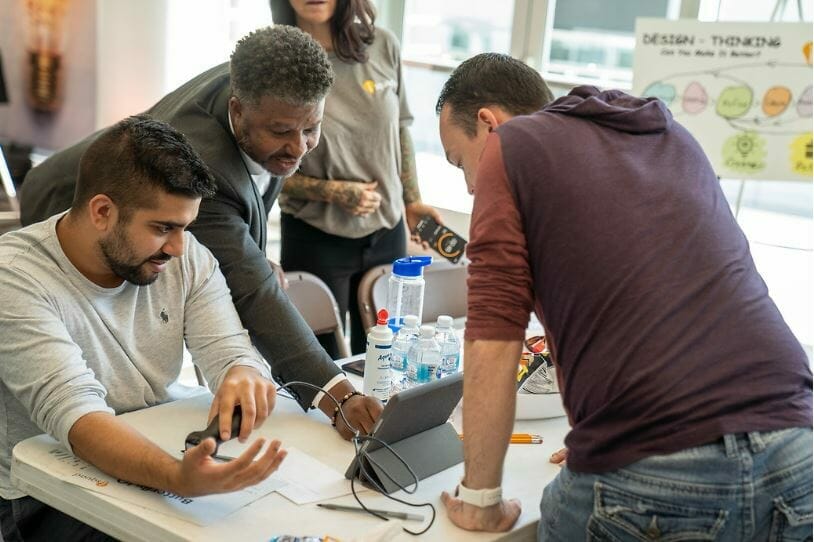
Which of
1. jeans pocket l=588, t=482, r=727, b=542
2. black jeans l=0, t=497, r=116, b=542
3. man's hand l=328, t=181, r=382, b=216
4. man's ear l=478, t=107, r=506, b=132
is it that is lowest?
black jeans l=0, t=497, r=116, b=542

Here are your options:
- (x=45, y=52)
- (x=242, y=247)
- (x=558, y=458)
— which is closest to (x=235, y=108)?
(x=242, y=247)

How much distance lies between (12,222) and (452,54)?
194 cm

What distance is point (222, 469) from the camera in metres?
1.45

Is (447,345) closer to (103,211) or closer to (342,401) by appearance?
(342,401)

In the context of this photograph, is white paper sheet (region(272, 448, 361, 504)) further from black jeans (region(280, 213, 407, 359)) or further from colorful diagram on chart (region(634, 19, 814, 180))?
colorful diagram on chart (region(634, 19, 814, 180))

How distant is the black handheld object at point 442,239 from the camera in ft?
9.02

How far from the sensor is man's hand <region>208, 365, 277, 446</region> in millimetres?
1660

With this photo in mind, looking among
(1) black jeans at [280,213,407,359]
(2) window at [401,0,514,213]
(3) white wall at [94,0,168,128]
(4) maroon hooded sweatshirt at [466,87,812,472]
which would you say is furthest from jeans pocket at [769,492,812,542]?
(3) white wall at [94,0,168,128]

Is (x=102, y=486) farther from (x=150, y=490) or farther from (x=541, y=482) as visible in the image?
(x=541, y=482)

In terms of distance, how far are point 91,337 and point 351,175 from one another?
51.2 inches

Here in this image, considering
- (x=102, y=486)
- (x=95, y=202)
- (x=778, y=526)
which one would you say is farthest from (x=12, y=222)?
(x=778, y=526)

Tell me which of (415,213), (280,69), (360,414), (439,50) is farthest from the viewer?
(439,50)

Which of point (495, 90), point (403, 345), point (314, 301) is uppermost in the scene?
point (495, 90)

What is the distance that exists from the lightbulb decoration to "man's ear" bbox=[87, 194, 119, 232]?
333 cm
